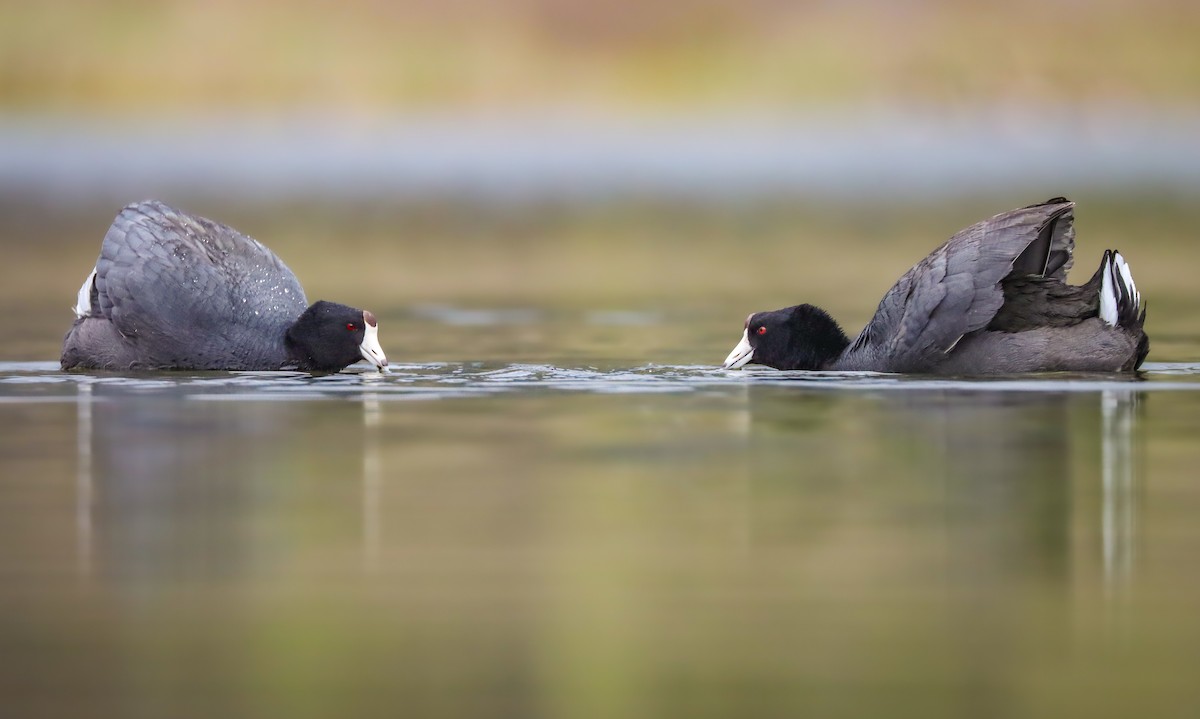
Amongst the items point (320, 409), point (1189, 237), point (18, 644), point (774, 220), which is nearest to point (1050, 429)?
point (320, 409)

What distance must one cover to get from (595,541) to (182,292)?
7107 millimetres

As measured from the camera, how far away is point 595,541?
7762 millimetres

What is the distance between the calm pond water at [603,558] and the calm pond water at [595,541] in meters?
0.02

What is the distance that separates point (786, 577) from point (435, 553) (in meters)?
1.38

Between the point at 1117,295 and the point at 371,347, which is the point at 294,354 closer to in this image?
the point at 371,347

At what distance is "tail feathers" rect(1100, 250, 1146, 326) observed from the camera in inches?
528

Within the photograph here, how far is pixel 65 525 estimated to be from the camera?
8.09m

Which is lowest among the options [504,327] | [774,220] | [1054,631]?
[1054,631]

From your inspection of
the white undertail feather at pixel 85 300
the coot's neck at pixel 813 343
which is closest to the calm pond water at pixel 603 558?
the coot's neck at pixel 813 343

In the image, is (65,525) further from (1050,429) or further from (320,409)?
(1050,429)

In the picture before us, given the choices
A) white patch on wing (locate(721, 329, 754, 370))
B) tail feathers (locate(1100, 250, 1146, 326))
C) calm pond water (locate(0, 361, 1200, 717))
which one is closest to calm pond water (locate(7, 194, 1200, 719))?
calm pond water (locate(0, 361, 1200, 717))

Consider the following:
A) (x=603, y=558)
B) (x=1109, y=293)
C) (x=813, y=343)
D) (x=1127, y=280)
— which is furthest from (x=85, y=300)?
(x=603, y=558)

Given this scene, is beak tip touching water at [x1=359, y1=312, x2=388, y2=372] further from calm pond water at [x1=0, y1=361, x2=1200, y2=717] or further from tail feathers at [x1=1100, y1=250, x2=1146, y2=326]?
tail feathers at [x1=1100, y1=250, x2=1146, y2=326]

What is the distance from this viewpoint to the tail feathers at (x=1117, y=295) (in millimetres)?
13414
